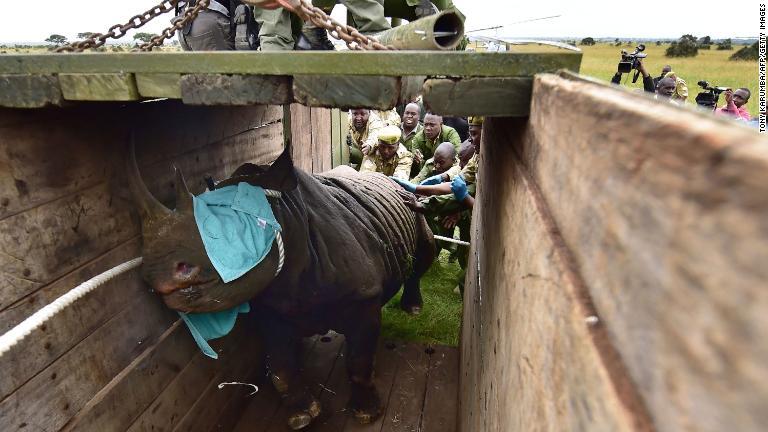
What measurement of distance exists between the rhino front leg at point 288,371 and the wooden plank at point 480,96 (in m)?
2.21

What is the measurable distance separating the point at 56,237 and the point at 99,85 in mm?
625

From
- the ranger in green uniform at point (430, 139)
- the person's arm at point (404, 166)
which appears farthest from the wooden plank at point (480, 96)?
the ranger in green uniform at point (430, 139)

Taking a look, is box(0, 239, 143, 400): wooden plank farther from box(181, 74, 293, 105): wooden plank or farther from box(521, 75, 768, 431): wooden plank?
box(521, 75, 768, 431): wooden plank

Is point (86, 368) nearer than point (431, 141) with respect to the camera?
Yes

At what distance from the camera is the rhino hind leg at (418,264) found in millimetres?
4840

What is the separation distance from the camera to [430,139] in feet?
23.3

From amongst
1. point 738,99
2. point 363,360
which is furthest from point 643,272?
point 738,99

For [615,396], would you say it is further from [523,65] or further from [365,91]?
[365,91]

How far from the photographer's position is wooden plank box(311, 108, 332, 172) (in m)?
5.36

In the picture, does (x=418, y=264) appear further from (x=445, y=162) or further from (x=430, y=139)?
(x=430, y=139)

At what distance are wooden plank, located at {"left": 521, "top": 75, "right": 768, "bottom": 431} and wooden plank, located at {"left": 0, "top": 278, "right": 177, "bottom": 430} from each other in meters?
1.92

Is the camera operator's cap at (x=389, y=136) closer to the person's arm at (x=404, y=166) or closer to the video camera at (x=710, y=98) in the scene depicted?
the person's arm at (x=404, y=166)

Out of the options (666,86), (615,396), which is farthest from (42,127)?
(666,86)

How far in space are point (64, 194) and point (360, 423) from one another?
7.99 feet
